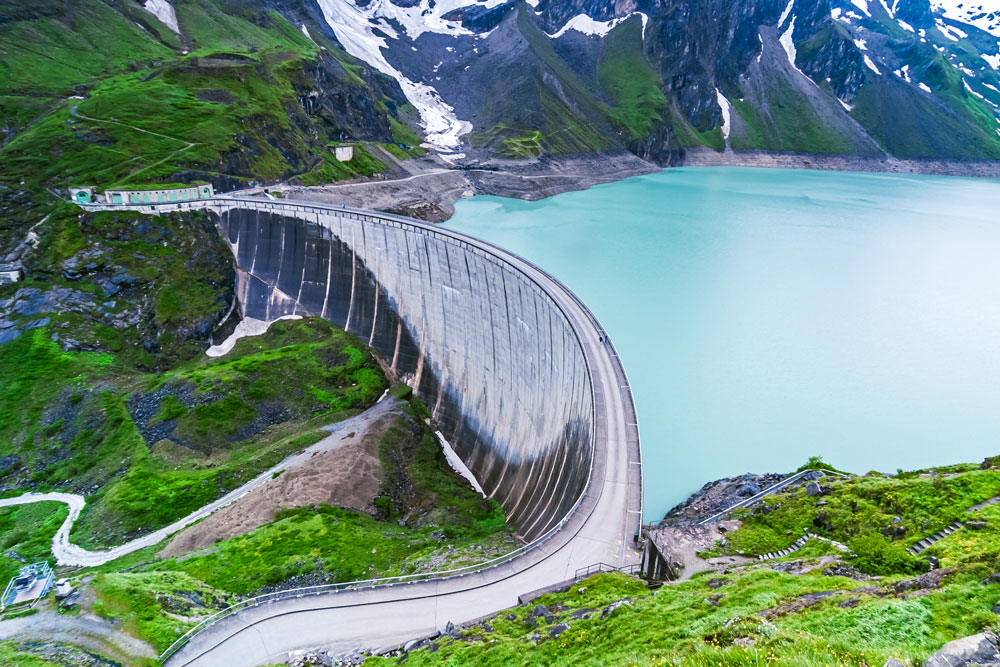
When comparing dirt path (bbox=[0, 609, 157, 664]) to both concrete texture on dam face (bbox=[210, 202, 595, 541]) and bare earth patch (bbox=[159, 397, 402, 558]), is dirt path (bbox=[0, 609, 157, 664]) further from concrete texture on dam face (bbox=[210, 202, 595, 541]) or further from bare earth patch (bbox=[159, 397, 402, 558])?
concrete texture on dam face (bbox=[210, 202, 595, 541])

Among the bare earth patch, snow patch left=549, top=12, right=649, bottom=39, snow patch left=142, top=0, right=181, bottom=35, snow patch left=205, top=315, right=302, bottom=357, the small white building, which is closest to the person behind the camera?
the bare earth patch

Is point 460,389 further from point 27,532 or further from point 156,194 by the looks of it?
→ point 156,194

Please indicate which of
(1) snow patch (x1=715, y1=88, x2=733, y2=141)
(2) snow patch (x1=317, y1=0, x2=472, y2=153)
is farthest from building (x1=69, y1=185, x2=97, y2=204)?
(1) snow patch (x1=715, y1=88, x2=733, y2=141)

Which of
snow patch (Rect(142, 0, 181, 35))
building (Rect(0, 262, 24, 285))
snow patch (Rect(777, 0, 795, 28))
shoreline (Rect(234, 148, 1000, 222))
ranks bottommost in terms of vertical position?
building (Rect(0, 262, 24, 285))

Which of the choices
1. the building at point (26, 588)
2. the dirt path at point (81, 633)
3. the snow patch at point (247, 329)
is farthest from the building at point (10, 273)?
the dirt path at point (81, 633)

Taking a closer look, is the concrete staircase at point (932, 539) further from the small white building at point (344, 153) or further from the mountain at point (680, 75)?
the mountain at point (680, 75)

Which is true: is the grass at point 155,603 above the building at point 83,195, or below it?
below

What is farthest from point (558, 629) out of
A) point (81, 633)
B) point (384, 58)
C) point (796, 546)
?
point (384, 58)
